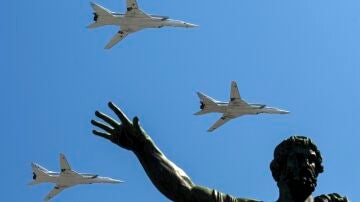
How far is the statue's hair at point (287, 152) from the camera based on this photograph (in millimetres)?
7574

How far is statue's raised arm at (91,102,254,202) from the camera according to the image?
7664 mm

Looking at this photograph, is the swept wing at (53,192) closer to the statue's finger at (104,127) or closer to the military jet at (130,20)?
the military jet at (130,20)

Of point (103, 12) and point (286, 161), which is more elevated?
point (103, 12)

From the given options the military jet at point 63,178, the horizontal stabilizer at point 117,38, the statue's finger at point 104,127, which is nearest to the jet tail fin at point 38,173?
the military jet at point 63,178

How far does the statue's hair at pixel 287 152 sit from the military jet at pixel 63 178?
5795 centimetres

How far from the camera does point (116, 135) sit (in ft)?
25.6

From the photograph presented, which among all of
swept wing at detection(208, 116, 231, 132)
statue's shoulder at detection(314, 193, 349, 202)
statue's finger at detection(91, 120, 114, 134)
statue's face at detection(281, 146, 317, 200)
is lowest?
statue's shoulder at detection(314, 193, 349, 202)

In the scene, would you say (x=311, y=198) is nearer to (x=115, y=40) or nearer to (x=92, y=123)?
(x=92, y=123)

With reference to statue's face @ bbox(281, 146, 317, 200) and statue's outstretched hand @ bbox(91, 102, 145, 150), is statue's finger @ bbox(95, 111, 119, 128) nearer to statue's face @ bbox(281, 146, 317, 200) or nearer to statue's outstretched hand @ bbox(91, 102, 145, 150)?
statue's outstretched hand @ bbox(91, 102, 145, 150)

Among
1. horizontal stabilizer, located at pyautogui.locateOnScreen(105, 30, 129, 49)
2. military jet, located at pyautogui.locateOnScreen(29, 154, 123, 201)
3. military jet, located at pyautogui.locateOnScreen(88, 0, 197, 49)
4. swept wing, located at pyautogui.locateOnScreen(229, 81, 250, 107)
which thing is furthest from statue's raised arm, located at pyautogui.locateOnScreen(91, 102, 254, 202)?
horizontal stabilizer, located at pyautogui.locateOnScreen(105, 30, 129, 49)

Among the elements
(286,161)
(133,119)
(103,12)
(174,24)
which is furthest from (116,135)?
(103,12)

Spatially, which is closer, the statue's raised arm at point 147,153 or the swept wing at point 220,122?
the statue's raised arm at point 147,153

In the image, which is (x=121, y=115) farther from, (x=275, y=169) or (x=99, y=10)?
(x=99, y=10)

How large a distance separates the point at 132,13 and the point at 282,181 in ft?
205
